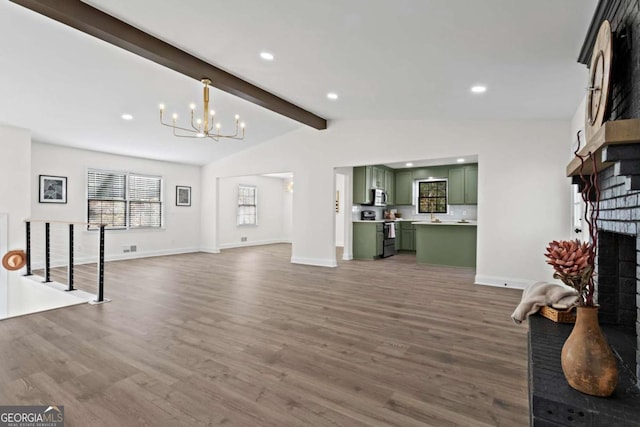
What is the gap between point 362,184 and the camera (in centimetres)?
794

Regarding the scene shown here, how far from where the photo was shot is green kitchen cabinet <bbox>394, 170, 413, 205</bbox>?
910 cm

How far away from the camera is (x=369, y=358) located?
2.53 metres

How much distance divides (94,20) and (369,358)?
3.90 m

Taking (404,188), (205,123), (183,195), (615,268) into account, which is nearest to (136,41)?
(205,123)

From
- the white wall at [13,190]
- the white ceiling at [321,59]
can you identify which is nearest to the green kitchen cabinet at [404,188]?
the white ceiling at [321,59]

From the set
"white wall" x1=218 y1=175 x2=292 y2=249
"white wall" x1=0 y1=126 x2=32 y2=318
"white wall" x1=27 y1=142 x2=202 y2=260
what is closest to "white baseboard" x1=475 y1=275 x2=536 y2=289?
"white wall" x1=218 y1=175 x2=292 y2=249

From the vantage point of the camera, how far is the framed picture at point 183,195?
9.01 m

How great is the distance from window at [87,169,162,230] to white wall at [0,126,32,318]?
1442mm

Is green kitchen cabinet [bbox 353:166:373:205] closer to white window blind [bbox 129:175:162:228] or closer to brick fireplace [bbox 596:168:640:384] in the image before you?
white window blind [bbox 129:175:162:228]

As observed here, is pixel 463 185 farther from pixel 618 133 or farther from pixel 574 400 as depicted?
pixel 574 400

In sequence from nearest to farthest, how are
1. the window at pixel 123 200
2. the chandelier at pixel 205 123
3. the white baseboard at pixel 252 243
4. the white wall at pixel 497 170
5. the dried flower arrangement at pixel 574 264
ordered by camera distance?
the dried flower arrangement at pixel 574 264 < the chandelier at pixel 205 123 < the white wall at pixel 497 170 < the window at pixel 123 200 < the white baseboard at pixel 252 243

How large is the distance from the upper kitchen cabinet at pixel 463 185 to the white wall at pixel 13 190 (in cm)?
871

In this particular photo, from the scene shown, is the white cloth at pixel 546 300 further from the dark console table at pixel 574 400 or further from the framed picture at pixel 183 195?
the framed picture at pixel 183 195

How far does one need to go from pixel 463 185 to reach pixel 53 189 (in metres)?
8.96
